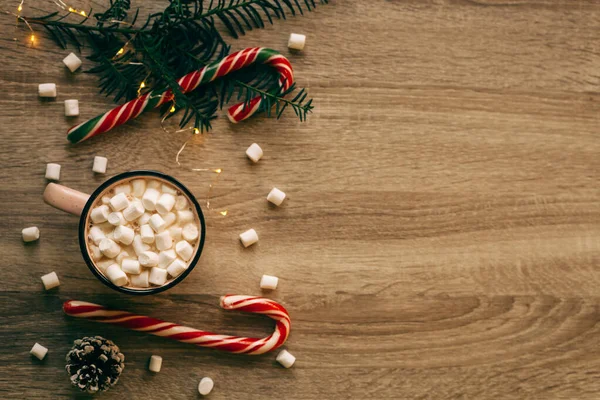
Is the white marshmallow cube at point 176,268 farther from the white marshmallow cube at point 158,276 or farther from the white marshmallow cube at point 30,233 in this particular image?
the white marshmallow cube at point 30,233

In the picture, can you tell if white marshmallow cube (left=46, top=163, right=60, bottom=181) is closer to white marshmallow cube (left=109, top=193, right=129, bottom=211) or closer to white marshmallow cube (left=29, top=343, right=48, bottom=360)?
white marshmallow cube (left=109, top=193, right=129, bottom=211)

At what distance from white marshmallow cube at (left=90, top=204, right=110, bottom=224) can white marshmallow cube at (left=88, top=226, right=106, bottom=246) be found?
17 millimetres

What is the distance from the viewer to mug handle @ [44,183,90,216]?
4.07 ft

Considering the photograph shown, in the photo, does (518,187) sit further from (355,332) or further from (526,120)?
(355,332)

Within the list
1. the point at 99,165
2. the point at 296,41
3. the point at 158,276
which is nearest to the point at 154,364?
the point at 158,276

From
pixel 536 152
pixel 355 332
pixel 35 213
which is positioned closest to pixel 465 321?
pixel 355 332

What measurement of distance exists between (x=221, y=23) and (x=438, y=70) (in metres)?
0.51

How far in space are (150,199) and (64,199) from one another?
0.17 meters

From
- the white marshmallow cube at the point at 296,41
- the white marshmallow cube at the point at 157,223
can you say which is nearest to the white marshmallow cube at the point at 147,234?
the white marshmallow cube at the point at 157,223

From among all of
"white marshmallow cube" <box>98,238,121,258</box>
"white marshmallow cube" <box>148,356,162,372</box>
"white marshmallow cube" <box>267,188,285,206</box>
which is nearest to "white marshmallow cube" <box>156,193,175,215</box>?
"white marshmallow cube" <box>98,238,121,258</box>

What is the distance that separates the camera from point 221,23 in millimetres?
1390

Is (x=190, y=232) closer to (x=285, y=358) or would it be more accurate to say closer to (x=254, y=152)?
(x=254, y=152)

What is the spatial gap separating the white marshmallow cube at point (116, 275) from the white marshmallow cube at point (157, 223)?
112 mm

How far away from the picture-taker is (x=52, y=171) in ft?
4.39
